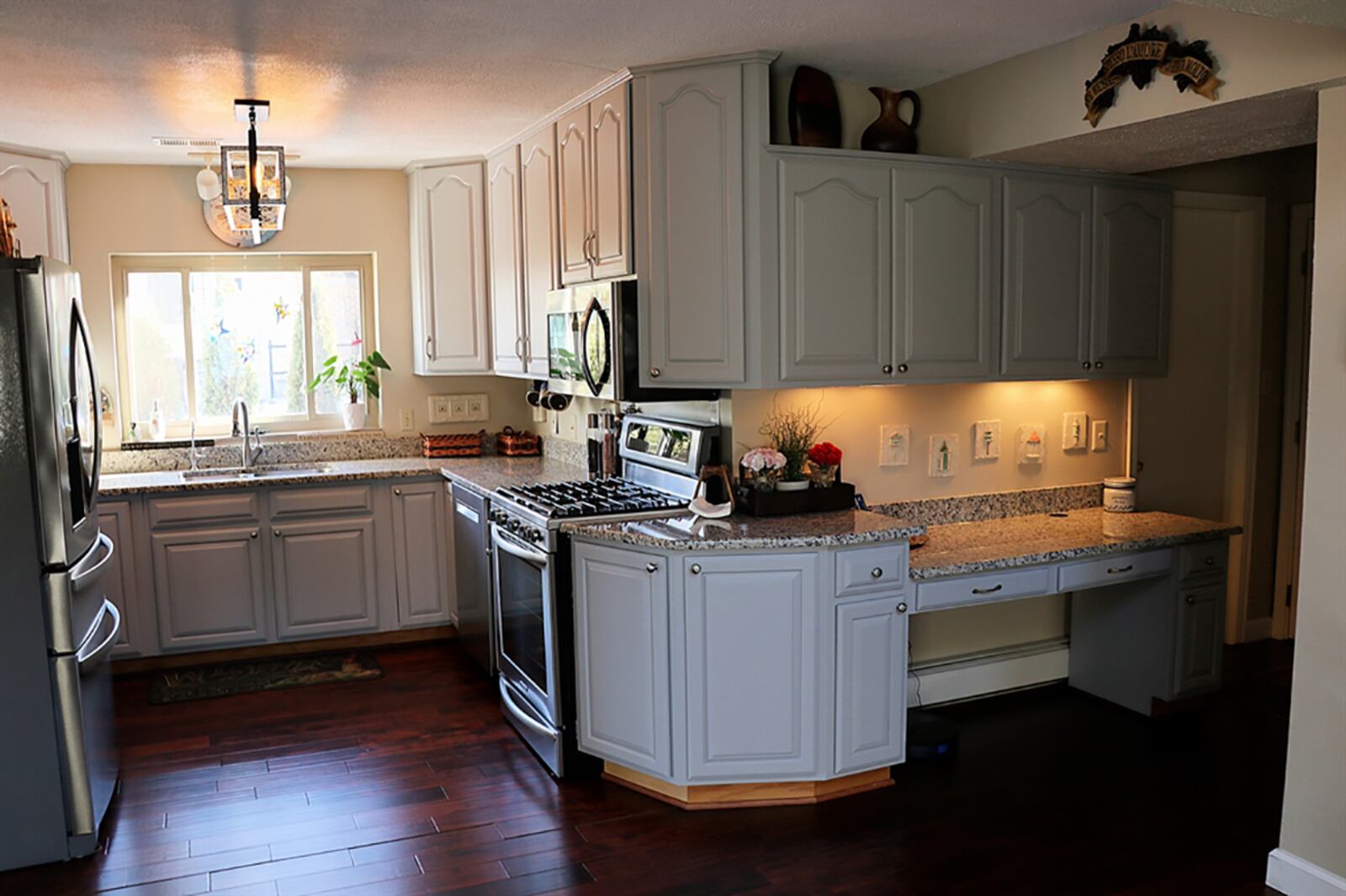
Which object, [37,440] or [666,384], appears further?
[666,384]

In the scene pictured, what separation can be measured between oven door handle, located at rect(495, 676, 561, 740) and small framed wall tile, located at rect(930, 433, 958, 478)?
67.7 inches

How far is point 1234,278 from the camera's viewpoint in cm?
446

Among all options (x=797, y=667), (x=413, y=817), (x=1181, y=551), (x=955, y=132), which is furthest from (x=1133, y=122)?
(x=413, y=817)

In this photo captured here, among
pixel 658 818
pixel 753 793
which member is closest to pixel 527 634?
pixel 658 818

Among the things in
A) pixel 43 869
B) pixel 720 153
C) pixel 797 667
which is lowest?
pixel 43 869

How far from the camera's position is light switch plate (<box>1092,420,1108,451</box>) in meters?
4.32

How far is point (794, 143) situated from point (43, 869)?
3144 mm

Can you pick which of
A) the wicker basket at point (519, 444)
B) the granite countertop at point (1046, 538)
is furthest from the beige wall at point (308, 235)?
the granite countertop at point (1046, 538)

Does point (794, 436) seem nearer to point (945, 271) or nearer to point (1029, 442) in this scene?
point (945, 271)

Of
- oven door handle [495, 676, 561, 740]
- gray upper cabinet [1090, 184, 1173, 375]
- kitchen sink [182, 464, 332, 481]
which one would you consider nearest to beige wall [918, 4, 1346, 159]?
gray upper cabinet [1090, 184, 1173, 375]

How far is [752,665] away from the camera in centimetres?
318

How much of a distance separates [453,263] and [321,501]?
51.5 inches

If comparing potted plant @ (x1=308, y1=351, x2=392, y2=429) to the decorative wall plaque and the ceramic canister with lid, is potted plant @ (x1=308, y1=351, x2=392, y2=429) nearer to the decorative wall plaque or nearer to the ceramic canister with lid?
the ceramic canister with lid

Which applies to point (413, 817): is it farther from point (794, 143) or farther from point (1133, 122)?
point (1133, 122)
